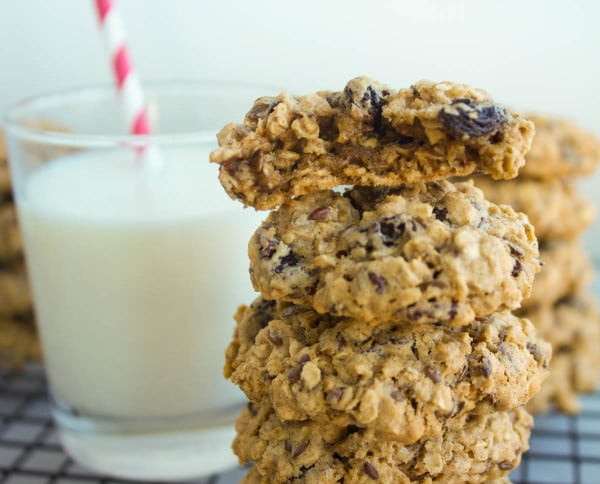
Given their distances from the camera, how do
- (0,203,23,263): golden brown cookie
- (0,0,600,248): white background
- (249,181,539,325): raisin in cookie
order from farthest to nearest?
(0,0,600,248): white background < (0,203,23,263): golden brown cookie < (249,181,539,325): raisin in cookie

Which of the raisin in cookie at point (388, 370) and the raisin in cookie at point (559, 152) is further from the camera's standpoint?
the raisin in cookie at point (559, 152)

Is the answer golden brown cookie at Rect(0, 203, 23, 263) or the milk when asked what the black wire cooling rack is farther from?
golden brown cookie at Rect(0, 203, 23, 263)

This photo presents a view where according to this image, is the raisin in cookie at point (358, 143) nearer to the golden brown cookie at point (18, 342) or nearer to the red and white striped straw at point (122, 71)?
the red and white striped straw at point (122, 71)

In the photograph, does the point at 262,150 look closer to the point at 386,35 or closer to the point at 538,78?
the point at 386,35

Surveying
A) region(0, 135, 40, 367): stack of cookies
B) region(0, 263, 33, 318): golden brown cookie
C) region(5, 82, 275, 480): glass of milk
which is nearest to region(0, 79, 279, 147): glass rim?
region(5, 82, 275, 480): glass of milk

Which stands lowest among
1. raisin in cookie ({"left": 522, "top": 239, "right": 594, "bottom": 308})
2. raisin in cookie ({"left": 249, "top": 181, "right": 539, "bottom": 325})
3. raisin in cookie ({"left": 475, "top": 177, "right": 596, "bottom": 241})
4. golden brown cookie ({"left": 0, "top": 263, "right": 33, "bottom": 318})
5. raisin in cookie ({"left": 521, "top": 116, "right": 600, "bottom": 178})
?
golden brown cookie ({"left": 0, "top": 263, "right": 33, "bottom": 318})

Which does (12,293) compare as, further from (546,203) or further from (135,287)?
(546,203)

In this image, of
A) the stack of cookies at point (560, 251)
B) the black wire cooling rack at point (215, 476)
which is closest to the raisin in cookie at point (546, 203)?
the stack of cookies at point (560, 251)

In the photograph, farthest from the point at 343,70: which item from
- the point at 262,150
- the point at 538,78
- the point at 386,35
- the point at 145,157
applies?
the point at 262,150
